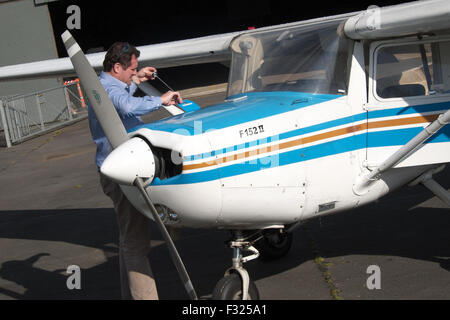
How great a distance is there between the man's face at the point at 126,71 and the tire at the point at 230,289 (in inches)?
72.5

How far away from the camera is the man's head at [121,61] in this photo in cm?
521

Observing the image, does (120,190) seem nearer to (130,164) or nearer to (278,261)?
(130,164)

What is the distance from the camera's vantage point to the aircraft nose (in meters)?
4.17

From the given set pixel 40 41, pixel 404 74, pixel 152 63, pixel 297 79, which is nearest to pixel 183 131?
pixel 297 79

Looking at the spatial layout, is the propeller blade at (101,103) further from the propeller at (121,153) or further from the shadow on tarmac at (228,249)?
the shadow on tarmac at (228,249)

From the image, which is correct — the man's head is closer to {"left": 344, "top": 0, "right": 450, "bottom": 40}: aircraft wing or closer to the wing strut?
→ {"left": 344, "top": 0, "right": 450, "bottom": 40}: aircraft wing

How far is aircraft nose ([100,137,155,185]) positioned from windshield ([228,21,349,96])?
4.65ft

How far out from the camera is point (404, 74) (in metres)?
5.32

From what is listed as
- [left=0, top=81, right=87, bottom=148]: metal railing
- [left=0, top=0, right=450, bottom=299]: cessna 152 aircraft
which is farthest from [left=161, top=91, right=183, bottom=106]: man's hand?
[left=0, top=81, right=87, bottom=148]: metal railing

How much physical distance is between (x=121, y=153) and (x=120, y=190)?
35.3 inches

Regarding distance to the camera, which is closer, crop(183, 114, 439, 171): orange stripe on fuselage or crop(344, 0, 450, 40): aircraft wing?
crop(183, 114, 439, 171): orange stripe on fuselage

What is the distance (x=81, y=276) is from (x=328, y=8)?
3241 cm

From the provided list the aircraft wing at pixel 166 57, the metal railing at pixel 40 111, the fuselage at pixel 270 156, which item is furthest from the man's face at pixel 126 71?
the metal railing at pixel 40 111
